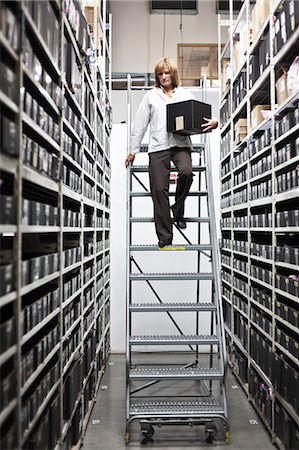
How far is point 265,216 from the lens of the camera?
399 cm

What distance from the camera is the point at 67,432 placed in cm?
304

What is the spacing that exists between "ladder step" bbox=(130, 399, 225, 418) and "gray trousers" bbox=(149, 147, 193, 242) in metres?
1.27

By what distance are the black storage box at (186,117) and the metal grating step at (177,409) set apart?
2.10 m

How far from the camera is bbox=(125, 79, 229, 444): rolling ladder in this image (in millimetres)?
3662

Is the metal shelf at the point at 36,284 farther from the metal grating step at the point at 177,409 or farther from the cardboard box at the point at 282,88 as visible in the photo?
the cardboard box at the point at 282,88

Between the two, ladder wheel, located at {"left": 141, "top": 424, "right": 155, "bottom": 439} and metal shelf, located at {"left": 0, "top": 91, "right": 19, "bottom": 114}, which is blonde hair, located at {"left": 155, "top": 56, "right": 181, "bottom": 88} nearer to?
metal shelf, located at {"left": 0, "top": 91, "right": 19, "bottom": 114}

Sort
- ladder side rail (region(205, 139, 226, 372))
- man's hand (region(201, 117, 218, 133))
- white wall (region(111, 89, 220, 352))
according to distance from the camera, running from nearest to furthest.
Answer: ladder side rail (region(205, 139, 226, 372)), man's hand (region(201, 117, 218, 133)), white wall (region(111, 89, 220, 352))

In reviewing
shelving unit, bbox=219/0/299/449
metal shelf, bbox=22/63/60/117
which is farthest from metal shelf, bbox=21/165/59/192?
shelving unit, bbox=219/0/299/449

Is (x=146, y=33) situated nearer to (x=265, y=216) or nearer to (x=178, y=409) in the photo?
(x=265, y=216)

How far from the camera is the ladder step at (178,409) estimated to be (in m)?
3.58

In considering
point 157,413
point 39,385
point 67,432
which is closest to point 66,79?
point 39,385

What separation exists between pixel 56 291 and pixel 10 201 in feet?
3.16

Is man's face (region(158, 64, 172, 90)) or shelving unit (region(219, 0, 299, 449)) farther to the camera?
man's face (region(158, 64, 172, 90))

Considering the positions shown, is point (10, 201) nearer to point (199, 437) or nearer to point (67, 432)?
point (67, 432)
